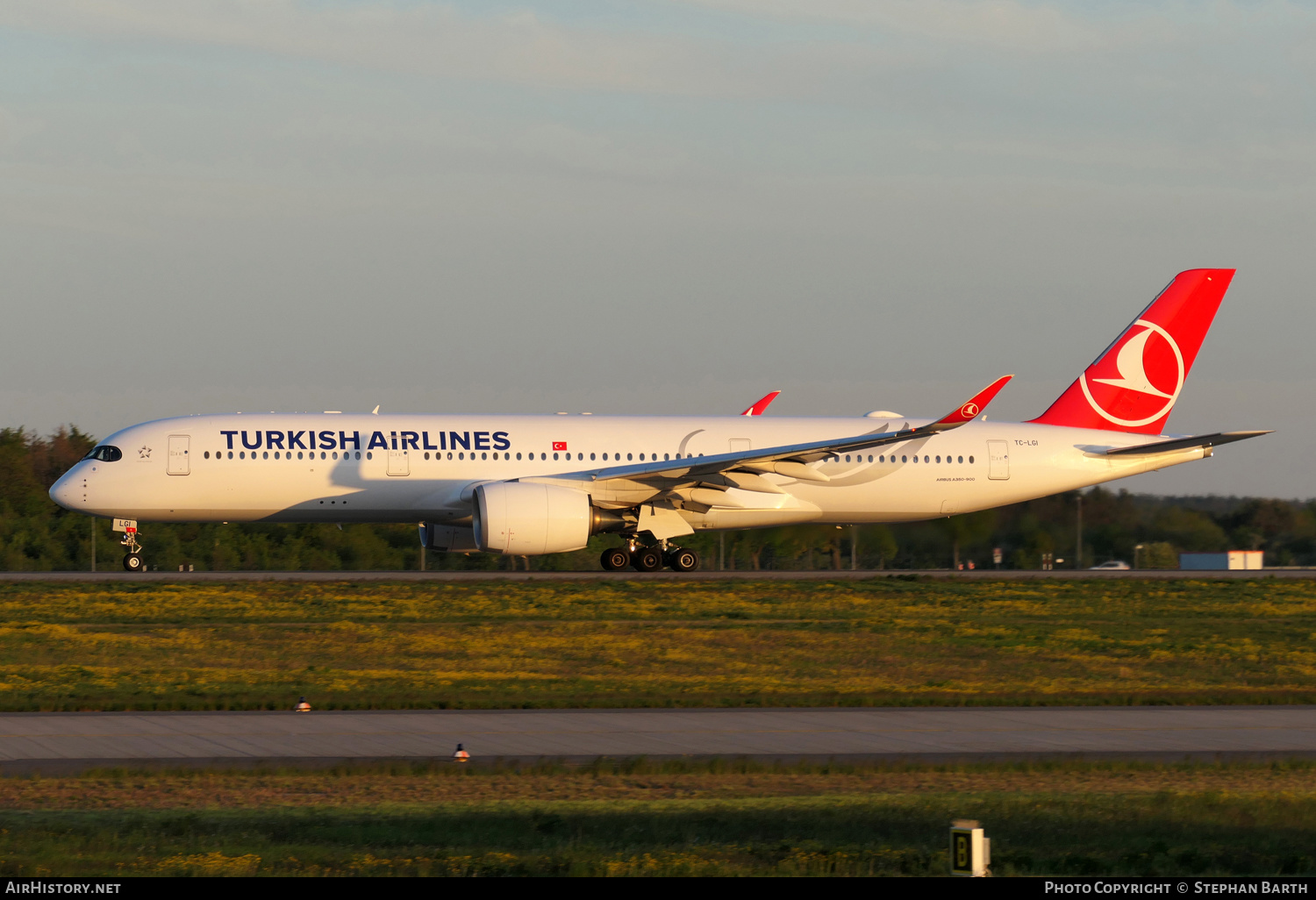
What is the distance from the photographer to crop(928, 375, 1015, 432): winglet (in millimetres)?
31859

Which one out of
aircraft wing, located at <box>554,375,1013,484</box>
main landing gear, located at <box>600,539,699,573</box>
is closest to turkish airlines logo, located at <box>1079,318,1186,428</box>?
aircraft wing, located at <box>554,375,1013,484</box>

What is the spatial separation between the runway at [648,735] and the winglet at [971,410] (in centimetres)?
1483

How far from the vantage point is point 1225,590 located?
3328 cm

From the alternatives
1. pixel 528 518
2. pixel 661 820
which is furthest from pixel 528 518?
pixel 661 820

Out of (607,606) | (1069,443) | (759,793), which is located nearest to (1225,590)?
(1069,443)

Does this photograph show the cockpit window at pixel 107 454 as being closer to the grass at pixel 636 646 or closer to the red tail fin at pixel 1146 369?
the grass at pixel 636 646

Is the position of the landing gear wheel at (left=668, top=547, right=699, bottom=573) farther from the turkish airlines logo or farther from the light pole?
the light pole

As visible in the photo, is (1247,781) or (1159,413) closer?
(1247,781)

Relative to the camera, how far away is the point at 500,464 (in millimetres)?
34750

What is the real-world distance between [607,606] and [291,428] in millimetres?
10668

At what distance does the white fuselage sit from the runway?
17.7 metres

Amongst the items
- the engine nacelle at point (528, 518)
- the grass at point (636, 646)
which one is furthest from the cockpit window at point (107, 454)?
the engine nacelle at point (528, 518)

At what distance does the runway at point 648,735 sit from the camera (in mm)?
13320
